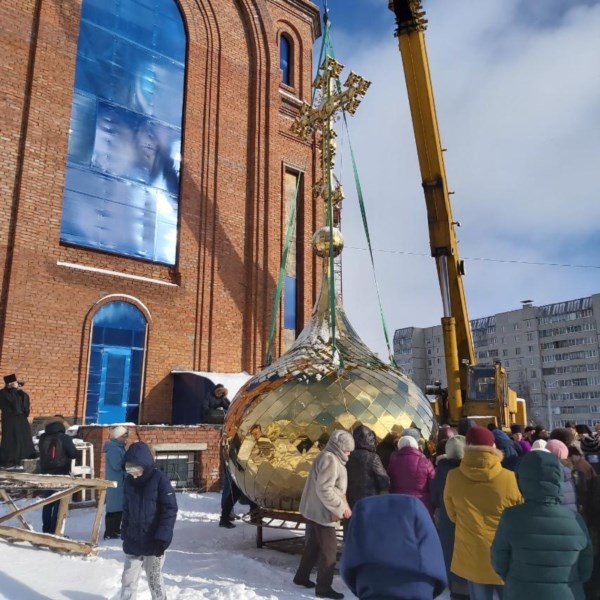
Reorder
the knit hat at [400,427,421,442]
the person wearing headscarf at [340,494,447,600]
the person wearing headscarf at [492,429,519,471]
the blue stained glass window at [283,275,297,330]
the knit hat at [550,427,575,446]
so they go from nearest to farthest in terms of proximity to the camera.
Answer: the person wearing headscarf at [340,494,447,600] → the knit hat at [400,427,421,442] → the knit hat at [550,427,575,446] → the person wearing headscarf at [492,429,519,471] → the blue stained glass window at [283,275,297,330]

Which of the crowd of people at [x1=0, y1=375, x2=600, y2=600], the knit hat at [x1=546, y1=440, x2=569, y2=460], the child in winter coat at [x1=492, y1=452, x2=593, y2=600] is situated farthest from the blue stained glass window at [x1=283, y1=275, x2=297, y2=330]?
the child in winter coat at [x1=492, y1=452, x2=593, y2=600]

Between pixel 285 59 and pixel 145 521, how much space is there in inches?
662

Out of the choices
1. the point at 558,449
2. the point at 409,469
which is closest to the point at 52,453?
the point at 409,469

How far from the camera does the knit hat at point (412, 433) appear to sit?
4.56 metres

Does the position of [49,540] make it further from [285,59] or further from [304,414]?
[285,59]

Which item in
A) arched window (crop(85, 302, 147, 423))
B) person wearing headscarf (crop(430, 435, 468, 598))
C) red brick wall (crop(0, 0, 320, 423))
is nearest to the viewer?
person wearing headscarf (crop(430, 435, 468, 598))

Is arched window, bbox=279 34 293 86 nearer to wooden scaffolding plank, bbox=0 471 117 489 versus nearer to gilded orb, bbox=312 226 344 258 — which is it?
gilded orb, bbox=312 226 344 258

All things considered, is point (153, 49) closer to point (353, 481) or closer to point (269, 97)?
point (269, 97)

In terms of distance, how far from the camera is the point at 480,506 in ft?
10.7

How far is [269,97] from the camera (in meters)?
16.4

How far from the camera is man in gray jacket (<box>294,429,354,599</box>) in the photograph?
164 inches

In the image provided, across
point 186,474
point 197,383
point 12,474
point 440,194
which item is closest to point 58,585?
point 12,474

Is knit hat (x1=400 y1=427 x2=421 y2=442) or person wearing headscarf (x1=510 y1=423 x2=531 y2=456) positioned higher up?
knit hat (x1=400 y1=427 x2=421 y2=442)

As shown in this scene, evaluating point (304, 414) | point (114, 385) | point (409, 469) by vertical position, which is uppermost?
point (114, 385)
